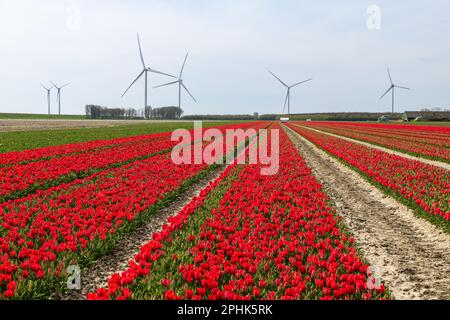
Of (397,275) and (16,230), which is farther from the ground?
(16,230)

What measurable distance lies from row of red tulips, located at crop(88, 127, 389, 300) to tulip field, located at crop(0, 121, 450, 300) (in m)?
0.02

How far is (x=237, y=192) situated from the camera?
12344 millimetres

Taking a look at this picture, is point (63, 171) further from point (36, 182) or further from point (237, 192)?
point (237, 192)

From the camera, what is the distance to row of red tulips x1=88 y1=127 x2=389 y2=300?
532 centimetres

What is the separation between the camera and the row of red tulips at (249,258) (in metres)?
5.32

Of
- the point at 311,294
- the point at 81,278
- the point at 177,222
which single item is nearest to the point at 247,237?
the point at 177,222

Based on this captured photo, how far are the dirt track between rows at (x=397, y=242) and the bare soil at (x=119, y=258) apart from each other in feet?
16.5

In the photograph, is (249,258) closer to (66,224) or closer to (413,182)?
(66,224)

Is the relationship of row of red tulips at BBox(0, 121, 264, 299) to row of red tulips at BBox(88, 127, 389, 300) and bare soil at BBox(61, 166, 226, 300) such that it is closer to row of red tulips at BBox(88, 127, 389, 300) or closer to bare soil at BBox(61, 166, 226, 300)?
bare soil at BBox(61, 166, 226, 300)

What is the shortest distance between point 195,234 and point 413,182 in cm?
1053

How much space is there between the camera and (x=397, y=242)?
340 inches

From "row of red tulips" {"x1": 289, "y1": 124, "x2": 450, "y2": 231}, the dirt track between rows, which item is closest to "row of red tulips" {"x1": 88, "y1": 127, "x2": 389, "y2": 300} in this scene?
the dirt track between rows

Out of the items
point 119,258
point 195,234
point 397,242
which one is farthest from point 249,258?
point 397,242

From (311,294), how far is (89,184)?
10263 mm
